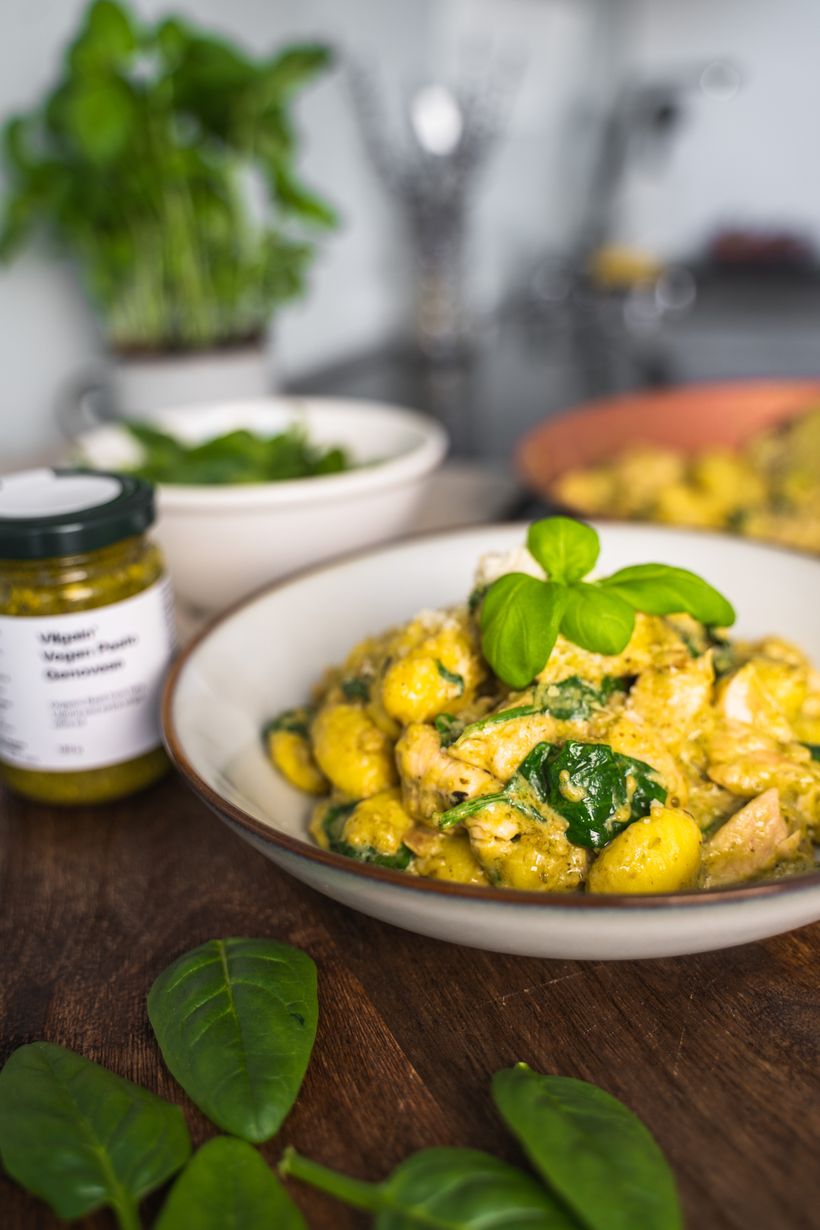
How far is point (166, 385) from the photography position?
1.97 metres

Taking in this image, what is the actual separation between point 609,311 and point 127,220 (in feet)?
8.92

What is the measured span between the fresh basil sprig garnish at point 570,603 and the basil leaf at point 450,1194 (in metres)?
0.31

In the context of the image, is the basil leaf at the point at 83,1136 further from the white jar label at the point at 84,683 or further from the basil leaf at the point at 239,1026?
the white jar label at the point at 84,683

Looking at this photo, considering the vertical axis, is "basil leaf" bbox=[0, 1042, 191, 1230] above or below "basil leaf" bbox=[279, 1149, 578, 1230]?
below

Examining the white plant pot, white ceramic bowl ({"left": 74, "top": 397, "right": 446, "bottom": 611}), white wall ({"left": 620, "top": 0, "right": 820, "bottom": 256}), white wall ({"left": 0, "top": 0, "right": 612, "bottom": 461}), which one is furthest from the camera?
white wall ({"left": 620, "top": 0, "right": 820, "bottom": 256})

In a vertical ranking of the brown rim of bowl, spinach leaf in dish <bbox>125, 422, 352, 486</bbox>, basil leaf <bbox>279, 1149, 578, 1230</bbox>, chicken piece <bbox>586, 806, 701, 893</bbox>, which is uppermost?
spinach leaf in dish <bbox>125, 422, 352, 486</bbox>

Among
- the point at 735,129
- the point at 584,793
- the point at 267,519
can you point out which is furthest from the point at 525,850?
the point at 735,129

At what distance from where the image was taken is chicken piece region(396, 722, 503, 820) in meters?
0.68

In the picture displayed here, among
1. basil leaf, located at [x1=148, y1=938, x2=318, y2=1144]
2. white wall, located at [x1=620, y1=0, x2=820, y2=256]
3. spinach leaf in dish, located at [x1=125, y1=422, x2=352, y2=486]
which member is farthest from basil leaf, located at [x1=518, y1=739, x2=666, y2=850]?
white wall, located at [x1=620, y1=0, x2=820, y2=256]

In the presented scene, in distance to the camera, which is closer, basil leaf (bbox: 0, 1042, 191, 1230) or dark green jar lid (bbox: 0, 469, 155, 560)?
basil leaf (bbox: 0, 1042, 191, 1230)

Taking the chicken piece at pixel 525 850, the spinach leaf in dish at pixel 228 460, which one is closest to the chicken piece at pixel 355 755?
the chicken piece at pixel 525 850

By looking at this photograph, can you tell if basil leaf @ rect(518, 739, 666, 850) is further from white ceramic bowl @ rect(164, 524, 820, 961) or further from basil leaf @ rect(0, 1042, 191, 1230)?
basil leaf @ rect(0, 1042, 191, 1230)

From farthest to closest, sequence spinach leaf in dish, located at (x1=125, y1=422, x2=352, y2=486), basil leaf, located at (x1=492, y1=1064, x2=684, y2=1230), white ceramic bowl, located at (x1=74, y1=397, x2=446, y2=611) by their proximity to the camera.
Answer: spinach leaf in dish, located at (x1=125, y1=422, x2=352, y2=486), white ceramic bowl, located at (x1=74, y1=397, x2=446, y2=611), basil leaf, located at (x1=492, y1=1064, x2=684, y2=1230)

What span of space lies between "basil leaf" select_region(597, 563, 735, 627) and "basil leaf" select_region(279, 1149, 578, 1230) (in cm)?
39
